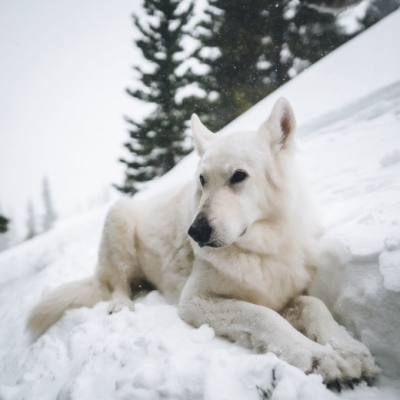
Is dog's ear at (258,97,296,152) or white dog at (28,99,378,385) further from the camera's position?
dog's ear at (258,97,296,152)

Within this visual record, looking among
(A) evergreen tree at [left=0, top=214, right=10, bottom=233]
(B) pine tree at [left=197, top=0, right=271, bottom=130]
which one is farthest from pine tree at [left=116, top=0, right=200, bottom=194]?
(A) evergreen tree at [left=0, top=214, right=10, bottom=233]

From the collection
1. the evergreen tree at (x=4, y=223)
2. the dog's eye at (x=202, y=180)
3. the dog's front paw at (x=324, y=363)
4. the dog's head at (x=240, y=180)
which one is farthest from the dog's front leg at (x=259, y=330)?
the evergreen tree at (x=4, y=223)

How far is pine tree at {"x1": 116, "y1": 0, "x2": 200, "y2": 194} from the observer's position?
15773 millimetres

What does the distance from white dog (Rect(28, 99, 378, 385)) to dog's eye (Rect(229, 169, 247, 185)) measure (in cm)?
1

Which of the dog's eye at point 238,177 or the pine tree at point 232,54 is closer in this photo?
the dog's eye at point 238,177

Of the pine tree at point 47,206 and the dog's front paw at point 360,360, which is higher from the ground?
the dog's front paw at point 360,360

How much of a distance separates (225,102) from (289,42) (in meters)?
4.48

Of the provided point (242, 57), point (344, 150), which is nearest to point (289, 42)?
point (242, 57)

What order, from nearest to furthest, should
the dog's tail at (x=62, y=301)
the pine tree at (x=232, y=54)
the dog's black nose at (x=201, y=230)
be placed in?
the dog's black nose at (x=201, y=230), the dog's tail at (x=62, y=301), the pine tree at (x=232, y=54)

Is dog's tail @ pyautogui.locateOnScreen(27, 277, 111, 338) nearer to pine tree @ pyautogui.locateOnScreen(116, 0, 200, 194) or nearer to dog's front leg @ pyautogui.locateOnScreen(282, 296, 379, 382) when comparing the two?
dog's front leg @ pyautogui.locateOnScreen(282, 296, 379, 382)

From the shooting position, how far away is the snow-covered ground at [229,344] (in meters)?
1.51

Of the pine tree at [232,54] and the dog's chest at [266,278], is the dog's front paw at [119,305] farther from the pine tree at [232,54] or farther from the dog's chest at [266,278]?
the pine tree at [232,54]

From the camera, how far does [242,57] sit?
52.2 ft

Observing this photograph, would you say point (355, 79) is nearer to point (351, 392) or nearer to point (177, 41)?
point (351, 392)
